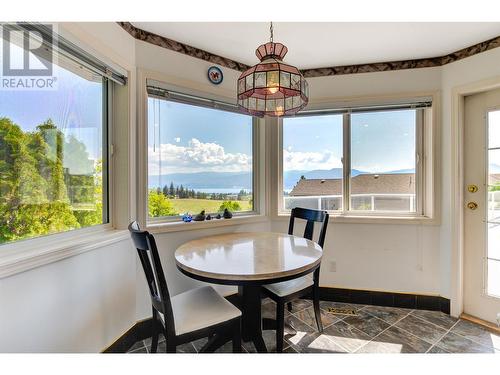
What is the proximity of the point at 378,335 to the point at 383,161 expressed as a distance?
155cm

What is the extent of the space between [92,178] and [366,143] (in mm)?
2440

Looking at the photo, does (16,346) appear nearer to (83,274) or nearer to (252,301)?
(83,274)

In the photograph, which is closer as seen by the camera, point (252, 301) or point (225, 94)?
point (252, 301)

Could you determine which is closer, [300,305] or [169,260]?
[169,260]

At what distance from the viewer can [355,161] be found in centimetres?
250

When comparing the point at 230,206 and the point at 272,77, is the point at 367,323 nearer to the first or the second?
the point at 230,206

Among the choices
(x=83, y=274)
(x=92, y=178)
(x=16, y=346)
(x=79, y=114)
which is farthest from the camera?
(x=92, y=178)

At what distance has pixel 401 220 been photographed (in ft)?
7.55

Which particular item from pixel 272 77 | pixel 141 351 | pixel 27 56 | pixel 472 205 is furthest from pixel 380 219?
pixel 27 56

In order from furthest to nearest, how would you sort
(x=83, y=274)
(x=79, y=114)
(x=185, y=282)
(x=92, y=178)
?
(x=185, y=282)
(x=92, y=178)
(x=79, y=114)
(x=83, y=274)

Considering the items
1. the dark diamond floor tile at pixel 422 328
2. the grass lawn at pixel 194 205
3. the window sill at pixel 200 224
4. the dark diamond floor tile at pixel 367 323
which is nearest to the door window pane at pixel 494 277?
the dark diamond floor tile at pixel 422 328

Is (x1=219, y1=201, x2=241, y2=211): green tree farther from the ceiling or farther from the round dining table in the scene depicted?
the ceiling
